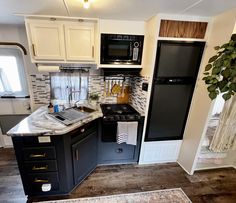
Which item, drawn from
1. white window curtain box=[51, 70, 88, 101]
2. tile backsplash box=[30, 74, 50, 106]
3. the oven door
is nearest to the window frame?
tile backsplash box=[30, 74, 50, 106]

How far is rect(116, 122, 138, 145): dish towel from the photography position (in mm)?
2027

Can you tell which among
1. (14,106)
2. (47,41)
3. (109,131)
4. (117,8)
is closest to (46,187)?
(109,131)

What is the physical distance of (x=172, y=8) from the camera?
4.95 ft

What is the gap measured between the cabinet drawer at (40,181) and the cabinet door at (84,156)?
244 mm

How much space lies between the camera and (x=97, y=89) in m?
2.45

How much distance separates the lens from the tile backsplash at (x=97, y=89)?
2248 mm

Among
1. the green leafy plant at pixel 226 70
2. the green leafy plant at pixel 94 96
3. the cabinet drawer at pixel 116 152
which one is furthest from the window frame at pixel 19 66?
the green leafy plant at pixel 226 70

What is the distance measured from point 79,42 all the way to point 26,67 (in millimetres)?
1069

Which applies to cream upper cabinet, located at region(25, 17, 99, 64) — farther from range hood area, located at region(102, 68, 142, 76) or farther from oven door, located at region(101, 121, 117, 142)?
oven door, located at region(101, 121, 117, 142)

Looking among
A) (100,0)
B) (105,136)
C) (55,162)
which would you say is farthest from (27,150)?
(100,0)

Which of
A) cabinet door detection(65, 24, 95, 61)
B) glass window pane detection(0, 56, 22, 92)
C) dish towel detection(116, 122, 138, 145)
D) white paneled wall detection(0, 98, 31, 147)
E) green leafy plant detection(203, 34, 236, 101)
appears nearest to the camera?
green leafy plant detection(203, 34, 236, 101)

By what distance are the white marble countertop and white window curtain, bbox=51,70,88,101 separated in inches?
22.6

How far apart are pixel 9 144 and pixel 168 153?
9.78 feet

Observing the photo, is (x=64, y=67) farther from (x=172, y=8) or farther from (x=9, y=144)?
(x=9, y=144)
